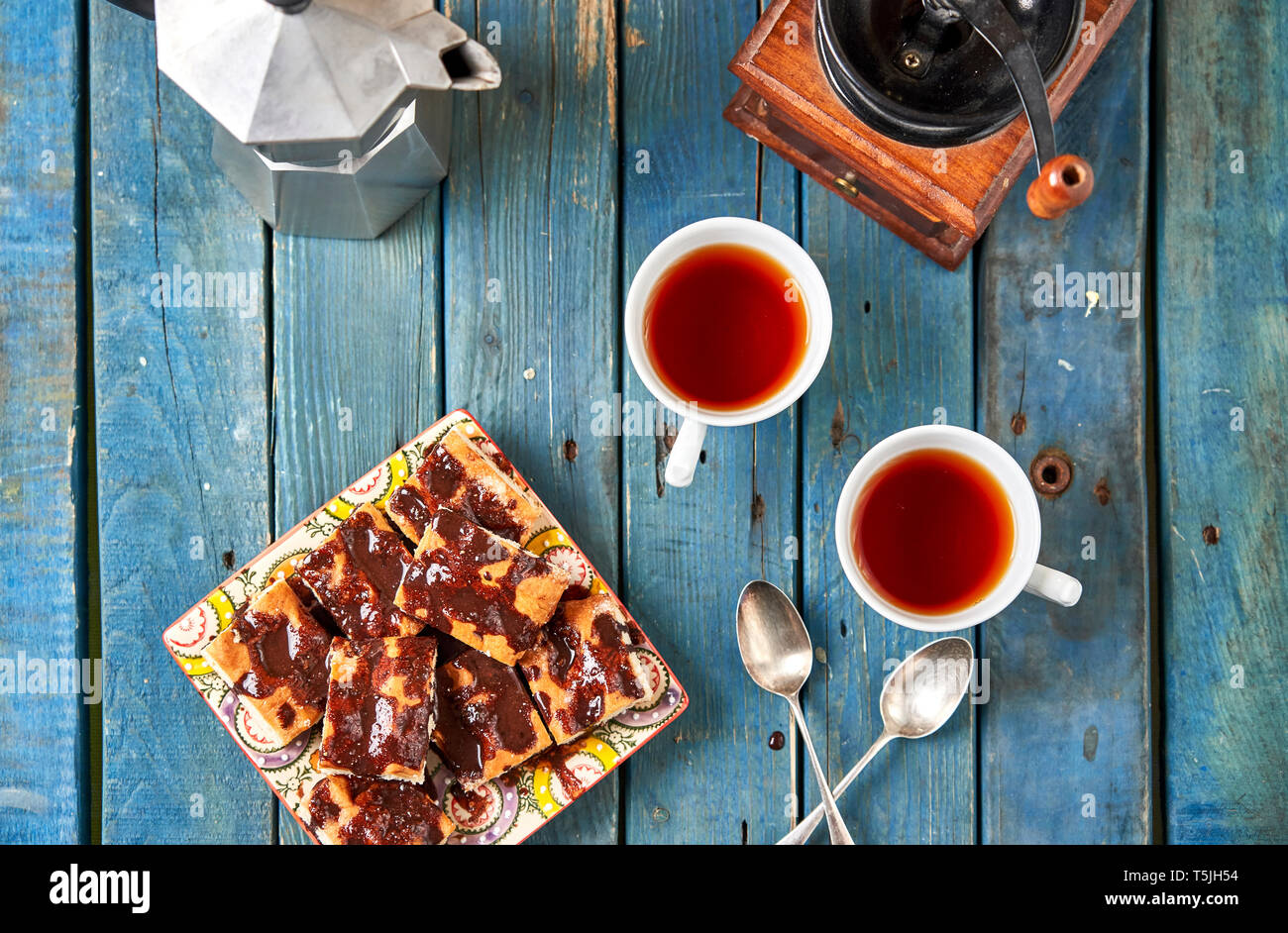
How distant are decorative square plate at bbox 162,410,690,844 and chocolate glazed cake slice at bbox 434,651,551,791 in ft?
0.10

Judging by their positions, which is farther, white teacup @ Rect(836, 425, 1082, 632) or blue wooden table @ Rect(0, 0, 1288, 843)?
blue wooden table @ Rect(0, 0, 1288, 843)

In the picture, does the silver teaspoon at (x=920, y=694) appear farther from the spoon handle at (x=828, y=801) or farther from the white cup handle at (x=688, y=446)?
the white cup handle at (x=688, y=446)

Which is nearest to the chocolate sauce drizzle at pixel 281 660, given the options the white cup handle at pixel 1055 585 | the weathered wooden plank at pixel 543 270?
the weathered wooden plank at pixel 543 270

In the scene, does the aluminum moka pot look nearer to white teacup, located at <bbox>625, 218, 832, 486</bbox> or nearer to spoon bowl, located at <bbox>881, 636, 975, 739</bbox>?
white teacup, located at <bbox>625, 218, 832, 486</bbox>

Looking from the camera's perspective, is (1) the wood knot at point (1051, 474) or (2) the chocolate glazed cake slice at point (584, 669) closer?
(2) the chocolate glazed cake slice at point (584, 669)

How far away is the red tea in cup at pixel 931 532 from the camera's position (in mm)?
1103

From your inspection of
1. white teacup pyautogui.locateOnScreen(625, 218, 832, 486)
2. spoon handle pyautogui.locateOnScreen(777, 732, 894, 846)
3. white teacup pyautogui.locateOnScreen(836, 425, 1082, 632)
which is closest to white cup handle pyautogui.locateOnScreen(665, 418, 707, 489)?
white teacup pyautogui.locateOnScreen(625, 218, 832, 486)

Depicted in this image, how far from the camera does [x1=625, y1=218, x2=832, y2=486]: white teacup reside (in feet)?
3.49

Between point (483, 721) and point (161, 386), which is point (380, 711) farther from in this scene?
point (161, 386)

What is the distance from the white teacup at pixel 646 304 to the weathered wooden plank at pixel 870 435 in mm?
169

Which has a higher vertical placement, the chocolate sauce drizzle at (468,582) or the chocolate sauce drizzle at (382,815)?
the chocolate sauce drizzle at (468,582)

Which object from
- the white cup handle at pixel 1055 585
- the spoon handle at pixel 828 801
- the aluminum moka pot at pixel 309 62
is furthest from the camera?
the spoon handle at pixel 828 801

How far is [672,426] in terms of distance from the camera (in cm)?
125

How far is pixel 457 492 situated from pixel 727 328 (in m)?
0.37
